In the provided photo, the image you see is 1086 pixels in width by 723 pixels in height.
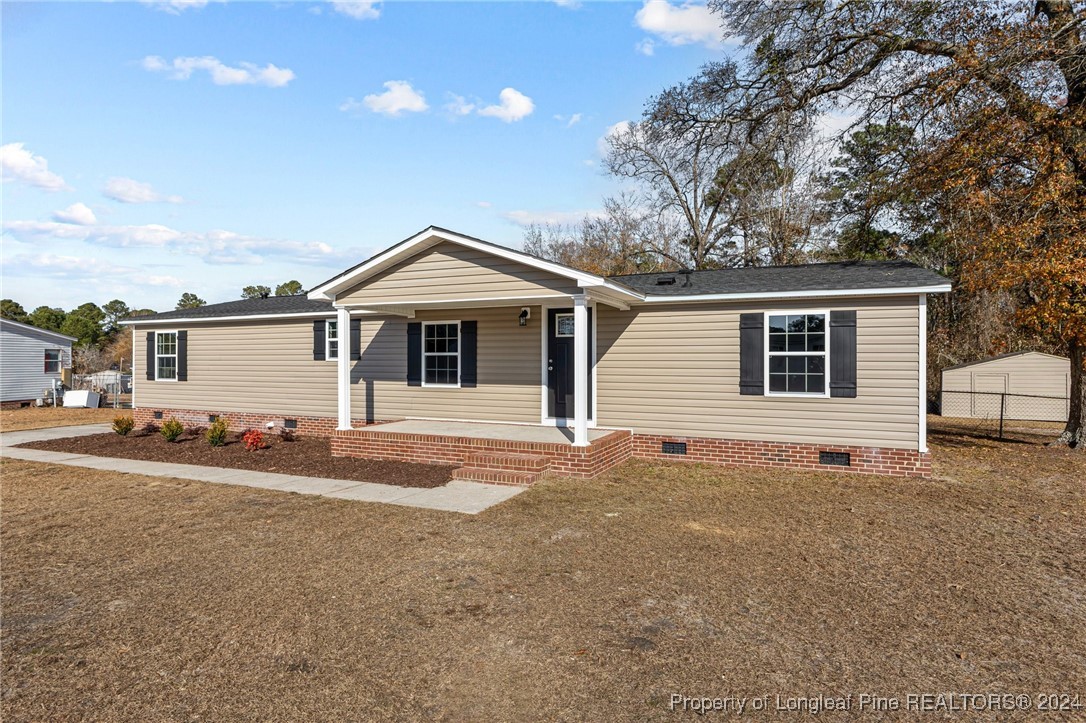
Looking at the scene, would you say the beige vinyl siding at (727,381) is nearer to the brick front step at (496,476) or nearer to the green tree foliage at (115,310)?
the brick front step at (496,476)

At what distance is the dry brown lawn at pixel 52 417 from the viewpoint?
1605 cm

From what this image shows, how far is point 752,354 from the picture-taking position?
948 cm

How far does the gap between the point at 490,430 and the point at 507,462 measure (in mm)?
1956

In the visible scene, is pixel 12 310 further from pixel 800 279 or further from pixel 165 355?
pixel 800 279

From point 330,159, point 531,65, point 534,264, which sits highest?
point 531,65

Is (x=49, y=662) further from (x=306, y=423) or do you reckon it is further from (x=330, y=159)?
(x=330, y=159)

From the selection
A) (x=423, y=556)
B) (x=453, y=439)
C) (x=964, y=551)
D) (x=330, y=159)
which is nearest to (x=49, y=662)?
(x=423, y=556)

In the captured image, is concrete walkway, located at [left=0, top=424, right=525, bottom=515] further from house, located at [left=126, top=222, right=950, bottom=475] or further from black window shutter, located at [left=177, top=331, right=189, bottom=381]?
black window shutter, located at [left=177, top=331, right=189, bottom=381]

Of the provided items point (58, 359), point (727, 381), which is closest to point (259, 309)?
point (727, 381)

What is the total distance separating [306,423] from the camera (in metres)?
13.4

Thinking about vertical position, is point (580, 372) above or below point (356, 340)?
below

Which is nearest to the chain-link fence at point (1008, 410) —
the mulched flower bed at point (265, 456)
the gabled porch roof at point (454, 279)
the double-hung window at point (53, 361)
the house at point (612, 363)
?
the house at point (612, 363)

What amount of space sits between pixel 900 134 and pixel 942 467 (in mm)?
9125

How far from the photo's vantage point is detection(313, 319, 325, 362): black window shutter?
13.1m
